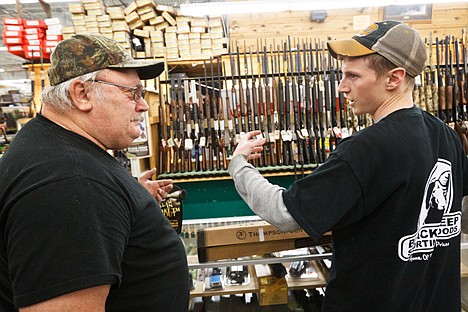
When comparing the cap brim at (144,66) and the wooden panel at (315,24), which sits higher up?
the wooden panel at (315,24)

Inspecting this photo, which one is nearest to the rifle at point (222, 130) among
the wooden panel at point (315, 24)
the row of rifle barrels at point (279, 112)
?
the row of rifle barrels at point (279, 112)

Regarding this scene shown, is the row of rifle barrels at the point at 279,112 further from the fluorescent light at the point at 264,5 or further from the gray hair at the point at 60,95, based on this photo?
the gray hair at the point at 60,95

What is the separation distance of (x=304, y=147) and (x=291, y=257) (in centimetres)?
275

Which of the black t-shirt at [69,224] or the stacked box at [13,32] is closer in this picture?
the black t-shirt at [69,224]

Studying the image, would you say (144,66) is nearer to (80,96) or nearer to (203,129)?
(80,96)

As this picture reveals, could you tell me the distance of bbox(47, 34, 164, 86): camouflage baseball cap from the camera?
992mm

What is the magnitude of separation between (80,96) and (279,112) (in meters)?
3.89

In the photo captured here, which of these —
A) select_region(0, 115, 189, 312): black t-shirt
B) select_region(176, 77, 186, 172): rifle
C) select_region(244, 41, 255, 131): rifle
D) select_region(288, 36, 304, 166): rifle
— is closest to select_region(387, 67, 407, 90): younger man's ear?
select_region(0, 115, 189, 312): black t-shirt

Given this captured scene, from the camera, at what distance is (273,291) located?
227cm

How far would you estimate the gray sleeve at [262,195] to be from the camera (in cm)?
121

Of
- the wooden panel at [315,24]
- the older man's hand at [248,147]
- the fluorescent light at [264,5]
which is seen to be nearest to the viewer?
the older man's hand at [248,147]

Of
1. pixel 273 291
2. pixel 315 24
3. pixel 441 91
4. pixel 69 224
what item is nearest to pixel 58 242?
pixel 69 224

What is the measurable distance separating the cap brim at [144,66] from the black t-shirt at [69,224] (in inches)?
10.2

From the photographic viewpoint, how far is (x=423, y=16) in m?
6.12
